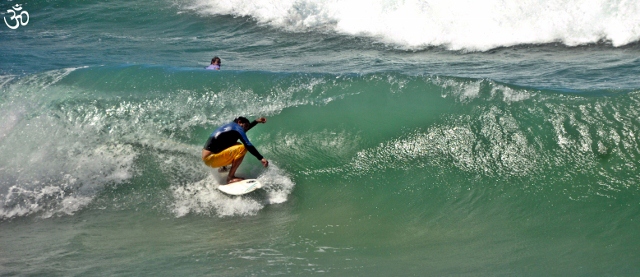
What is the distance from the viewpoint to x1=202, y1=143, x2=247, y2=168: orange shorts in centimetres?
859

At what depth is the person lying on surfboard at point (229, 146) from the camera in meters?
8.50

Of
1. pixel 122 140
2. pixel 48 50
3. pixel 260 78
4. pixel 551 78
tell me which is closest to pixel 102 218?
pixel 122 140

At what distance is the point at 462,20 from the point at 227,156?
404 inches

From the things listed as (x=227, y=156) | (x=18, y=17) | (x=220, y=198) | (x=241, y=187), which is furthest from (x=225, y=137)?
(x=18, y=17)

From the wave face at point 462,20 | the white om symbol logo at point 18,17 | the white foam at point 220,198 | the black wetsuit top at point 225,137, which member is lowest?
the white foam at point 220,198

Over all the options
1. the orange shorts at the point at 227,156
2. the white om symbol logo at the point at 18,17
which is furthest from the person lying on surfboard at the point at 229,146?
the white om symbol logo at the point at 18,17

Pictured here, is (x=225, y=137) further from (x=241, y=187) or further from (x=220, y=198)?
(x=220, y=198)

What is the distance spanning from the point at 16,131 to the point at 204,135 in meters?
3.34

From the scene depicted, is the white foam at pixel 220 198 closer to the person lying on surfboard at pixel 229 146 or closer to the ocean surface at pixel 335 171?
the ocean surface at pixel 335 171

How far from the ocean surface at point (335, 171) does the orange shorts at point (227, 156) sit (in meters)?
0.36

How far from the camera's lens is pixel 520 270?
6.79 m

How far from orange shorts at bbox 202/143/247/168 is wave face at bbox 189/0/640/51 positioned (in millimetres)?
8274

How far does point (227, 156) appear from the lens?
8.62 m

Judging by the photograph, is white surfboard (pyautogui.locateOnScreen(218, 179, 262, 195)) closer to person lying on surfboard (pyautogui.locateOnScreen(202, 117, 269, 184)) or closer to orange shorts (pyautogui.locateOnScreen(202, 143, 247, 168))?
person lying on surfboard (pyautogui.locateOnScreen(202, 117, 269, 184))
